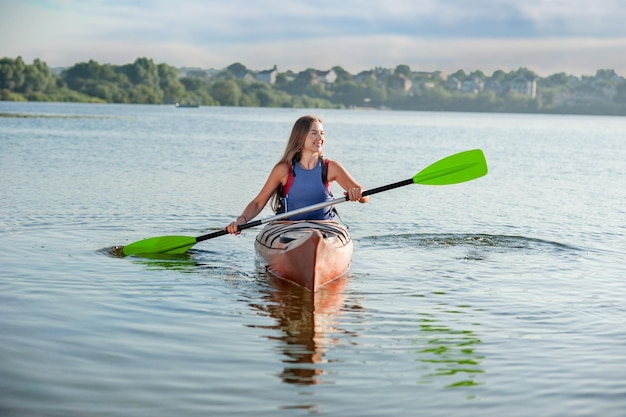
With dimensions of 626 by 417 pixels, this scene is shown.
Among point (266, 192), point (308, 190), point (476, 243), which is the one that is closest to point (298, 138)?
point (308, 190)

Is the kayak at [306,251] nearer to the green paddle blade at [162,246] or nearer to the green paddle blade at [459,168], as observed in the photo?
the green paddle blade at [162,246]

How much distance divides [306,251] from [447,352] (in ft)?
6.59

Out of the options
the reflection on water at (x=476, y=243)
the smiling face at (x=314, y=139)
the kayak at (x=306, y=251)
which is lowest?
the reflection on water at (x=476, y=243)

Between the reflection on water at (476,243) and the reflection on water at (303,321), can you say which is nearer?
the reflection on water at (303,321)

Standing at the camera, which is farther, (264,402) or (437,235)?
(437,235)

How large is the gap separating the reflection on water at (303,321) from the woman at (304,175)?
27.9 inches

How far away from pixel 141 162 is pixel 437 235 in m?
13.5

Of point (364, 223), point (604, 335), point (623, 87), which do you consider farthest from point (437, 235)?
point (623, 87)

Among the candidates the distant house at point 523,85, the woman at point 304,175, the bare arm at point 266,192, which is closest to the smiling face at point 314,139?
the woman at point 304,175

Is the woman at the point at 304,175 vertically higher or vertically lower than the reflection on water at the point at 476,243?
higher

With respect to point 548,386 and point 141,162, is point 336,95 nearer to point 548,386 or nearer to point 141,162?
point 141,162

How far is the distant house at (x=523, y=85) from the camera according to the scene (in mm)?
176137

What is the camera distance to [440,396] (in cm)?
503

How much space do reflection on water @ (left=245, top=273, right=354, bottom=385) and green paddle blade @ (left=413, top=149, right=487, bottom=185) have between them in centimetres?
189
